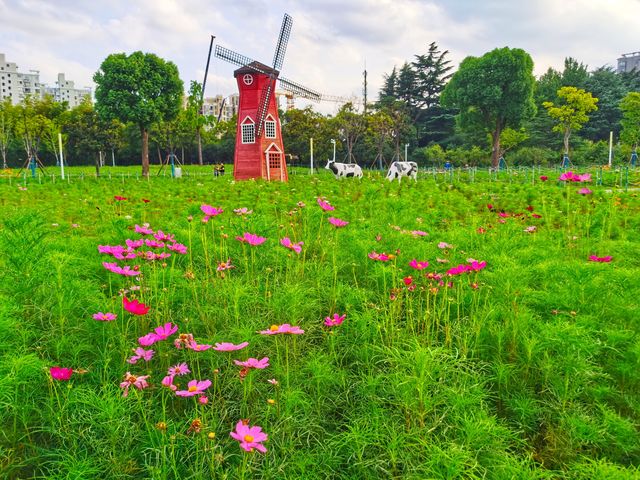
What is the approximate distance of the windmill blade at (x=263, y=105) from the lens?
1967cm

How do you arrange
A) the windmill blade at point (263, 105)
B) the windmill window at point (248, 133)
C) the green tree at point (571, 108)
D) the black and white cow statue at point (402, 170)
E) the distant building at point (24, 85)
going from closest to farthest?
1. the black and white cow statue at point (402, 170)
2. the windmill blade at point (263, 105)
3. the windmill window at point (248, 133)
4. the green tree at point (571, 108)
5. the distant building at point (24, 85)

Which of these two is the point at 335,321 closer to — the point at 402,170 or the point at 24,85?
the point at 402,170

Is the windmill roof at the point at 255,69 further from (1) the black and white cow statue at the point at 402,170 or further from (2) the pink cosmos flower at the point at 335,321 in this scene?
(2) the pink cosmos flower at the point at 335,321

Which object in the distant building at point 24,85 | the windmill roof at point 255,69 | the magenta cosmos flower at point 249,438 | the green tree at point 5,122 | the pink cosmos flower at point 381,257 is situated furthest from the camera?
the distant building at point 24,85

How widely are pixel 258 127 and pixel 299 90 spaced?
651 cm

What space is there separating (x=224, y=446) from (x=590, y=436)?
1.33m

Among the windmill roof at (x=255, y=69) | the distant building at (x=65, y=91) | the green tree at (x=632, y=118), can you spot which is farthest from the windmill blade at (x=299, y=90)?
the distant building at (x=65, y=91)

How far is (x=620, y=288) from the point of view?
2658mm

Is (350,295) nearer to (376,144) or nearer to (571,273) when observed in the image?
(571,273)

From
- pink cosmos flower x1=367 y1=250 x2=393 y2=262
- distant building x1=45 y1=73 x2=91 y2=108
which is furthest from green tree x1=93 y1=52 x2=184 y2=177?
distant building x1=45 y1=73 x2=91 y2=108

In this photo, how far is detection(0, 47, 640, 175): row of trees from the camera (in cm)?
2247

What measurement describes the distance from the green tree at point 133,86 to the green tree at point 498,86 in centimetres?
1861

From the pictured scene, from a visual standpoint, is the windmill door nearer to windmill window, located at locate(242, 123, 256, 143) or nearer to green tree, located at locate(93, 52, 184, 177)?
windmill window, located at locate(242, 123, 256, 143)

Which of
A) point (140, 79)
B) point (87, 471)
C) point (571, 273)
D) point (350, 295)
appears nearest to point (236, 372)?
point (87, 471)
